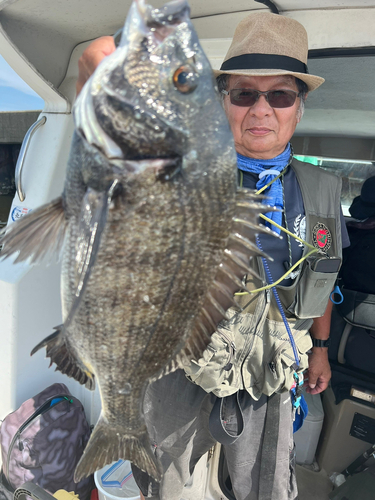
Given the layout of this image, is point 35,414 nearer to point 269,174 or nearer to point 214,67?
point 269,174

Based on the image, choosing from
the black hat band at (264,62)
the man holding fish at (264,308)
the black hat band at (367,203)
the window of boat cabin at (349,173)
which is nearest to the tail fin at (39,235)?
the man holding fish at (264,308)

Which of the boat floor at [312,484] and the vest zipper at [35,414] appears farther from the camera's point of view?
the boat floor at [312,484]

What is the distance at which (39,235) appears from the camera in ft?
3.49

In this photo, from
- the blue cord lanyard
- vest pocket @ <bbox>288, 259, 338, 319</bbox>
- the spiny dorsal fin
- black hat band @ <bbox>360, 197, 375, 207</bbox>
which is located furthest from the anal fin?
black hat band @ <bbox>360, 197, 375, 207</bbox>

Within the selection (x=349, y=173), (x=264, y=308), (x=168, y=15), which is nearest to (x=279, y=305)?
(x=264, y=308)

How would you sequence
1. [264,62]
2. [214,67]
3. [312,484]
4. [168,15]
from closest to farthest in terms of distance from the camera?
[168,15], [264,62], [214,67], [312,484]

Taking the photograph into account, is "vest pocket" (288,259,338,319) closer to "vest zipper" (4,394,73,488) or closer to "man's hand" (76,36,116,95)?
"man's hand" (76,36,116,95)

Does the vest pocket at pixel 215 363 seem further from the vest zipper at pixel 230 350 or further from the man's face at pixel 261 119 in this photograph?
the man's face at pixel 261 119

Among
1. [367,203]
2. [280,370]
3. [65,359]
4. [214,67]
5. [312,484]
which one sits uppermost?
[214,67]

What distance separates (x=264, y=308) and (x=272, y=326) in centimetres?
15

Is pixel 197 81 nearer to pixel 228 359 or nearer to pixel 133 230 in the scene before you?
pixel 133 230

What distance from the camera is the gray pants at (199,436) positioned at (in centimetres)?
207

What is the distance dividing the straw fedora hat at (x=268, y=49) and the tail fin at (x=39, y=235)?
4.19ft

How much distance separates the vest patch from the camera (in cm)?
196
